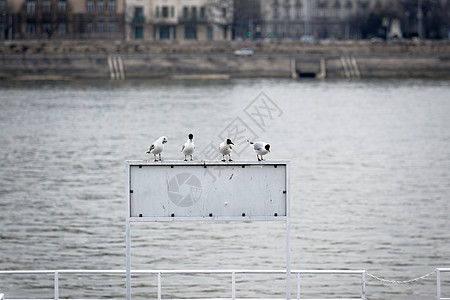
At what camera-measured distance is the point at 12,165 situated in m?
46.3

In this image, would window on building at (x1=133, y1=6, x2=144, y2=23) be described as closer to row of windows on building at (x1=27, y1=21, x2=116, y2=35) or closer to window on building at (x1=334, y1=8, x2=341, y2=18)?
row of windows on building at (x1=27, y1=21, x2=116, y2=35)

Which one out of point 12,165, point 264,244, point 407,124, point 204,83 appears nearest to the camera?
point 264,244

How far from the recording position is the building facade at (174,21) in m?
110

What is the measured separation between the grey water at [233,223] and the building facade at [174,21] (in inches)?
1188

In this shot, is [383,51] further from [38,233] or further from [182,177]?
[182,177]

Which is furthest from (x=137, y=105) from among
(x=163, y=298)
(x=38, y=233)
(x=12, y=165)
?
(x=163, y=298)

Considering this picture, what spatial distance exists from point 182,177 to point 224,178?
21.4 inches

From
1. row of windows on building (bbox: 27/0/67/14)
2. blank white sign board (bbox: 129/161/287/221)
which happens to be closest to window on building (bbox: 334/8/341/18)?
row of windows on building (bbox: 27/0/67/14)

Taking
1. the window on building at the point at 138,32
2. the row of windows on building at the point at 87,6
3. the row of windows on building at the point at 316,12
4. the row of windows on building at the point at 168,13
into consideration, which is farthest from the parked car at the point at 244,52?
the row of windows on building at the point at 316,12

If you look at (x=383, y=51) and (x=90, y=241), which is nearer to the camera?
(x=90, y=241)

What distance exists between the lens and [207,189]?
14406 millimetres

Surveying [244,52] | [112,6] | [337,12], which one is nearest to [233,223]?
[244,52]

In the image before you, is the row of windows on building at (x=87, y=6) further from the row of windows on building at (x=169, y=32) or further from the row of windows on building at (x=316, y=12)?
the row of windows on building at (x=316, y=12)

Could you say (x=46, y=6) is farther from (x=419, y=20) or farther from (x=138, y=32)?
(x=419, y=20)
